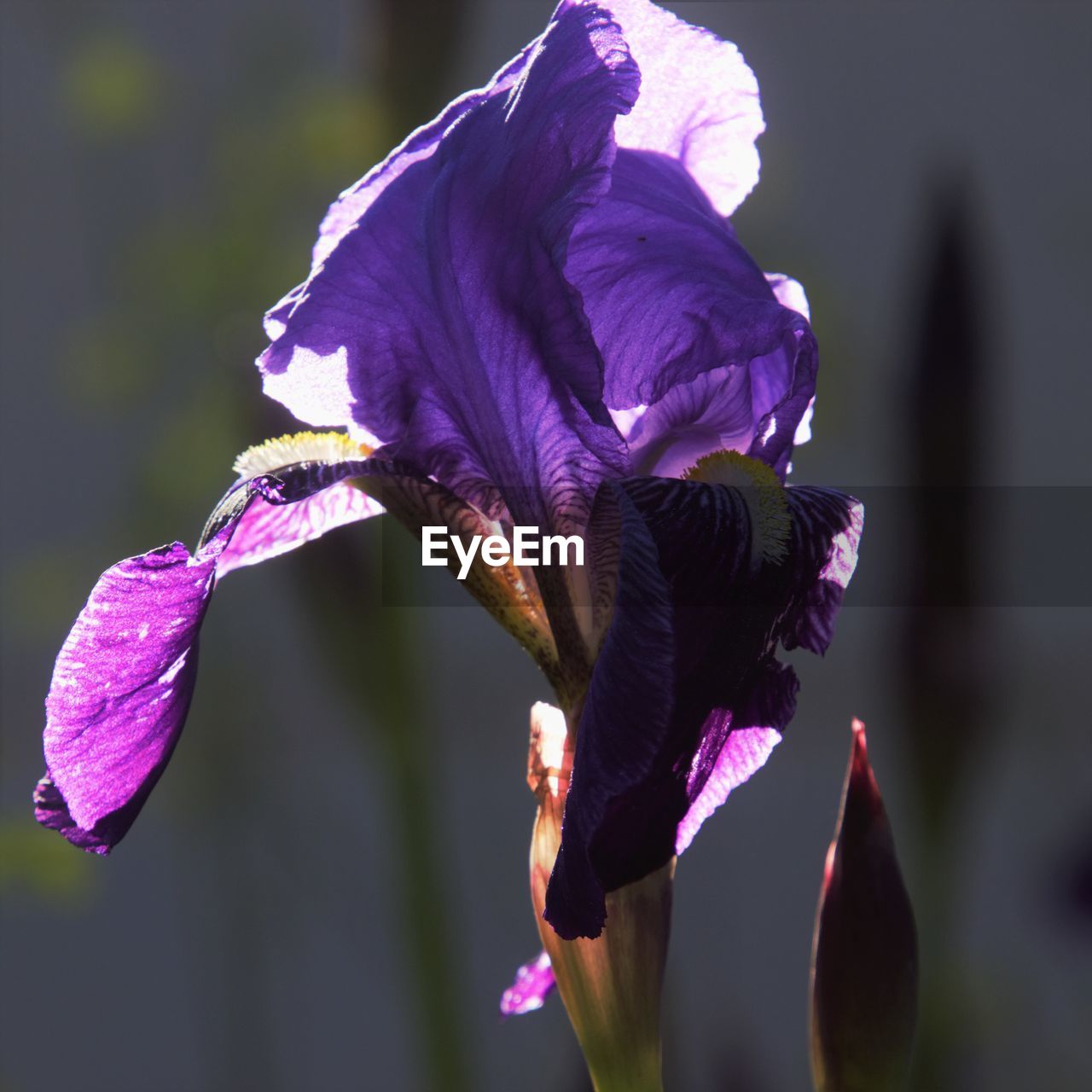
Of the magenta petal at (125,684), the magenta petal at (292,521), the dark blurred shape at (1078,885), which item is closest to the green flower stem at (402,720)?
the magenta petal at (292,521)

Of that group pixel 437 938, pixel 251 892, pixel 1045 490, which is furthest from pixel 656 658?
pixel 1045 490

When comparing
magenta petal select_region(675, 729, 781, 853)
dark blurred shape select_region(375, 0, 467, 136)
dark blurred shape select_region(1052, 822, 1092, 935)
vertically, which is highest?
dark blurred shape select_region(375, 0, 467, 136)

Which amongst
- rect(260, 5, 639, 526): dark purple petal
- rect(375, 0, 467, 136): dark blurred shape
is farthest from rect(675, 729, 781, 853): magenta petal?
rect(375, 0, 467, 136): dark blurred shape

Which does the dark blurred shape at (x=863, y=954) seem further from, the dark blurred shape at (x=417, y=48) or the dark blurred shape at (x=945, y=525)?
the dark blurred shape at (x=417, y=48)

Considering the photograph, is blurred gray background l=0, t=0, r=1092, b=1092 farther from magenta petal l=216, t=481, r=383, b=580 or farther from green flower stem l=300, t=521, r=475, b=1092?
magenta petal l=216, t=481, r=383, b=580

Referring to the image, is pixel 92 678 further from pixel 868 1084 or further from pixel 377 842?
pixel 377 842

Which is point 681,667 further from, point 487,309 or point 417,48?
point 417,48
